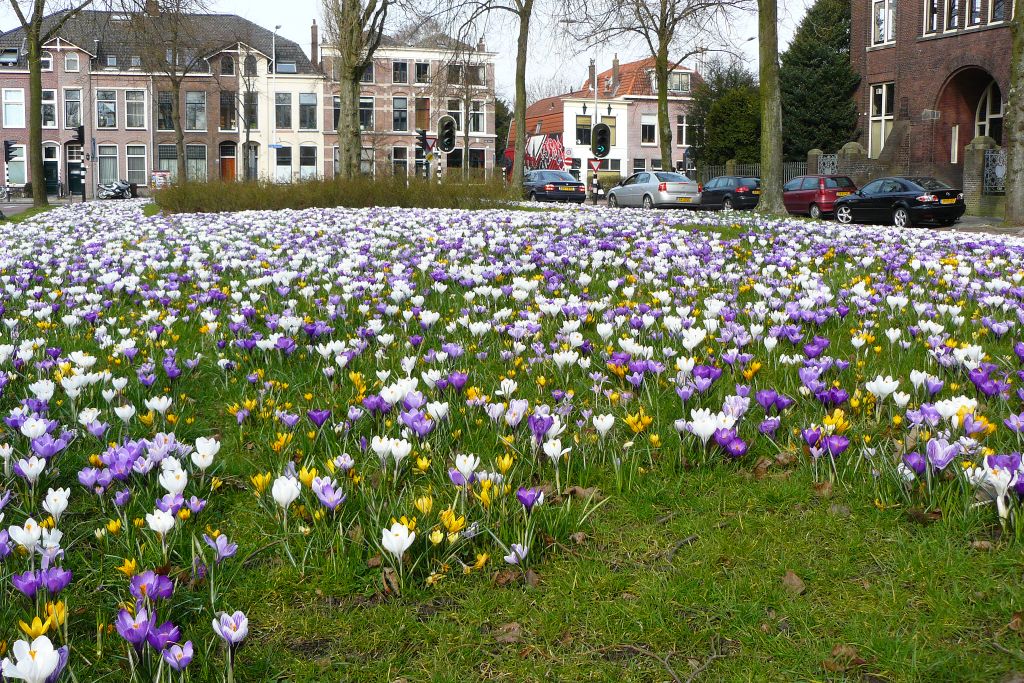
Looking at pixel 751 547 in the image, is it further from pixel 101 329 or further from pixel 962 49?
pixel 962 49

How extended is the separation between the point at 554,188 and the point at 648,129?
36.1 metres

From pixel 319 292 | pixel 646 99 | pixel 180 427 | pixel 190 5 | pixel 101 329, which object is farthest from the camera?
pixel 646 99

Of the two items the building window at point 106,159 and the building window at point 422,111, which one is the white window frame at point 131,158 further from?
the building window at point 422,111

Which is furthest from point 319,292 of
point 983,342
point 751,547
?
point 751,547

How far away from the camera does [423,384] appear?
4031 mm

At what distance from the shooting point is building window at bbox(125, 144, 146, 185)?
6222cm

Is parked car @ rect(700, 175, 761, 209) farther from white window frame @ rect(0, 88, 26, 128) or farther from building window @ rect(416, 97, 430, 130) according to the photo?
white window frame @ rect(0, 88, 26, 128)

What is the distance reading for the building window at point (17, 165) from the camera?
204 feet

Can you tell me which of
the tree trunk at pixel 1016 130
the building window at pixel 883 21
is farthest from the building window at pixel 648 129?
the tree trunk at pixel 1016 130

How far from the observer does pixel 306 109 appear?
64.6 m

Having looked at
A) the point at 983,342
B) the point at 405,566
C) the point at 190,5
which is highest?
the point at 190,5

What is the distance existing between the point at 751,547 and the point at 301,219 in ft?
41.5

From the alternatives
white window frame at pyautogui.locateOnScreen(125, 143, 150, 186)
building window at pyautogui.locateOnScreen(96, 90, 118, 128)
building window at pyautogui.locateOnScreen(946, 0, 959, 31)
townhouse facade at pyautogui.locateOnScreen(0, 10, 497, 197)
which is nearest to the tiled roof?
townhouse facade at pyautogui.locateOnScreen(0, 10, 497, 197)

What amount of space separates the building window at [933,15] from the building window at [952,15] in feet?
1.33
